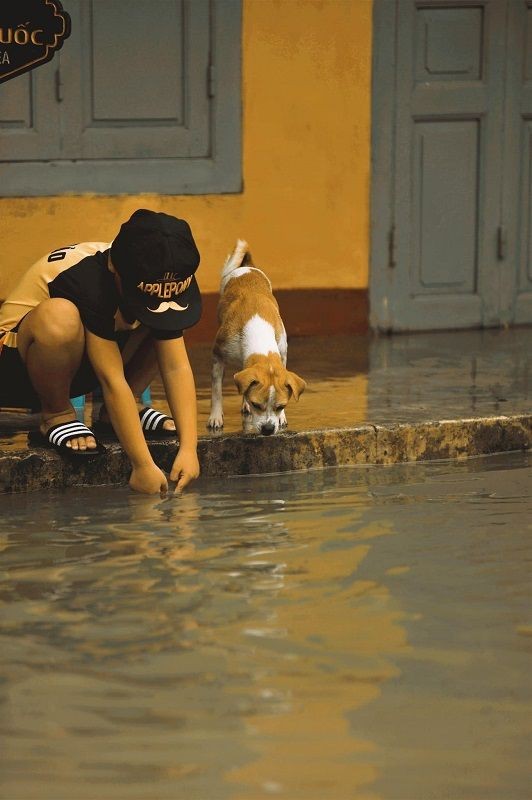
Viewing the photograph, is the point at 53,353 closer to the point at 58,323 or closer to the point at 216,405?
the point at 58,323

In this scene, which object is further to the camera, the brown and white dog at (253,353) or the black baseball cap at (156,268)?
the brown and white dog at (253,353)

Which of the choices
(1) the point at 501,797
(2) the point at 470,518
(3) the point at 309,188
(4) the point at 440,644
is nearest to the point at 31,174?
(3) the point at 309,188

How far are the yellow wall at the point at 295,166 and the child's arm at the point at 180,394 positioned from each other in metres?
3.10

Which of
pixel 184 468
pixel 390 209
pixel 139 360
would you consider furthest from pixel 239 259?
pixel 390 209

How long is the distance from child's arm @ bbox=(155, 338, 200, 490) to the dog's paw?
30.2 inches

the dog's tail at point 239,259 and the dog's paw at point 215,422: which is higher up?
the dog's tail at point 239,259

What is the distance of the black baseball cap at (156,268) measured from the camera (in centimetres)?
542

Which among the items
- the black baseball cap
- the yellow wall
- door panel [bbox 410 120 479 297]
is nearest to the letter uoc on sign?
the black baseball cap

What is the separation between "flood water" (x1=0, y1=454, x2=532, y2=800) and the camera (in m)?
3.45

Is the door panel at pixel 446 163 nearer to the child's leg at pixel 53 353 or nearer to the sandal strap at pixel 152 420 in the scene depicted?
the sandal strap at pixel 152 420

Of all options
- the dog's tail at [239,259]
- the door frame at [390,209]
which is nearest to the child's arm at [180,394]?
the dog's tail at [239,259]

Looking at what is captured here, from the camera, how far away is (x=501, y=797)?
10.9ft

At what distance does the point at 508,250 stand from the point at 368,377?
7.14ft

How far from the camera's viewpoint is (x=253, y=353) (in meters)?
6.58
